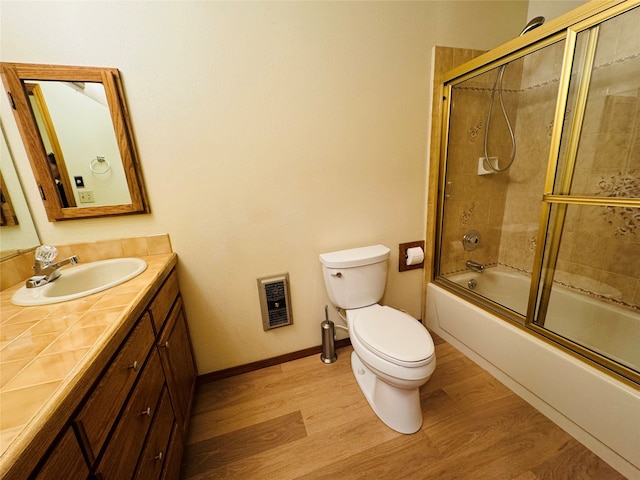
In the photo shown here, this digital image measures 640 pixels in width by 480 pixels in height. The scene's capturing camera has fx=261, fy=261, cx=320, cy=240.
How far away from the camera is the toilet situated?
3.66 feet

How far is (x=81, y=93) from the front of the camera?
1.12 meters

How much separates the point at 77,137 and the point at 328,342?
5.44 feet

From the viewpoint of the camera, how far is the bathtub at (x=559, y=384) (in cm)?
97

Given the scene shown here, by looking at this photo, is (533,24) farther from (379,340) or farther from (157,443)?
(157,443)

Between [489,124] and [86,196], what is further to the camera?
[489,124]

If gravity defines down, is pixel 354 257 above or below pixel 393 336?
above

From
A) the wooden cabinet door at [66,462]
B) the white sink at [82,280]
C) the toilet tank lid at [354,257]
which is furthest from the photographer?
the toilet tank lid at [354,257]

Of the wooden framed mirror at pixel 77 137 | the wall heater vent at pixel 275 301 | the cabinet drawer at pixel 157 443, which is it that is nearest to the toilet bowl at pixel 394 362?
the wall heater vent at pixel 275 301

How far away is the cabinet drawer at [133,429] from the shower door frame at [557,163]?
1.65 metres

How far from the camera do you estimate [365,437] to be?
1.21m

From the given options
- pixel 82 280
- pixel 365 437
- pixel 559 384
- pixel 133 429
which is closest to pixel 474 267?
pixel 559 384

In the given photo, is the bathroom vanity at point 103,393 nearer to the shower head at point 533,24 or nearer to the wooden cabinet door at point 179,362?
the wooden cabinet door at point 179,362

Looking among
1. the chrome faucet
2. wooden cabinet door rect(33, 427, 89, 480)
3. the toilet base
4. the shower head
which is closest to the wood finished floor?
the toilet base

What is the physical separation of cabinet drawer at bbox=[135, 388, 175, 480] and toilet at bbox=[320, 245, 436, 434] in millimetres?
820
